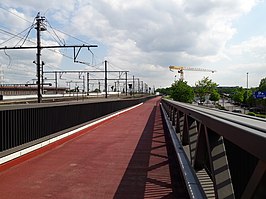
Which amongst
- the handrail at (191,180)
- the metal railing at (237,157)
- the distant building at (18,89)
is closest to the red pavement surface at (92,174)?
the handrail at (191,180)

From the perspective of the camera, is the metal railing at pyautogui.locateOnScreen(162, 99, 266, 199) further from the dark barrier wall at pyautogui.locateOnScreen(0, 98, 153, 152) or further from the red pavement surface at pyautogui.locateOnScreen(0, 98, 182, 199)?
the dark barrier wall at pyautogui.locateOnScreen(0, 98, 153, 152)

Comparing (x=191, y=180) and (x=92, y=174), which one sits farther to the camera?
(x=92, y=174)

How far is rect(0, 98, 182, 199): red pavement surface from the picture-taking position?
5.29 m

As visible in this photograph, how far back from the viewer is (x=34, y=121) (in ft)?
28.4

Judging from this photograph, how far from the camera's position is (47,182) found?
5895 mm

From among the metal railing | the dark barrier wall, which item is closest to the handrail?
the metal railing

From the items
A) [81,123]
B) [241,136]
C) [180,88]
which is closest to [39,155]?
[81,123]

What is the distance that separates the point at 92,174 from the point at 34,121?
10.2 ft

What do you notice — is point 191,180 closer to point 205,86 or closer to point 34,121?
point 34,121

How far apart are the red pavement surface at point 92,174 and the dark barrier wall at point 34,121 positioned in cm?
64

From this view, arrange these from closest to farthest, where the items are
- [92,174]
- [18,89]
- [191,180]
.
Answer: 1. [191,180]
2. [92,174]
3. [18,89]

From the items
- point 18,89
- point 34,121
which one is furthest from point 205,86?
point 34,121

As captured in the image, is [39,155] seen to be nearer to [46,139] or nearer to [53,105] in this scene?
[46,139]

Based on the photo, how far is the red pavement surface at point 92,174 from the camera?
17.4 feet
